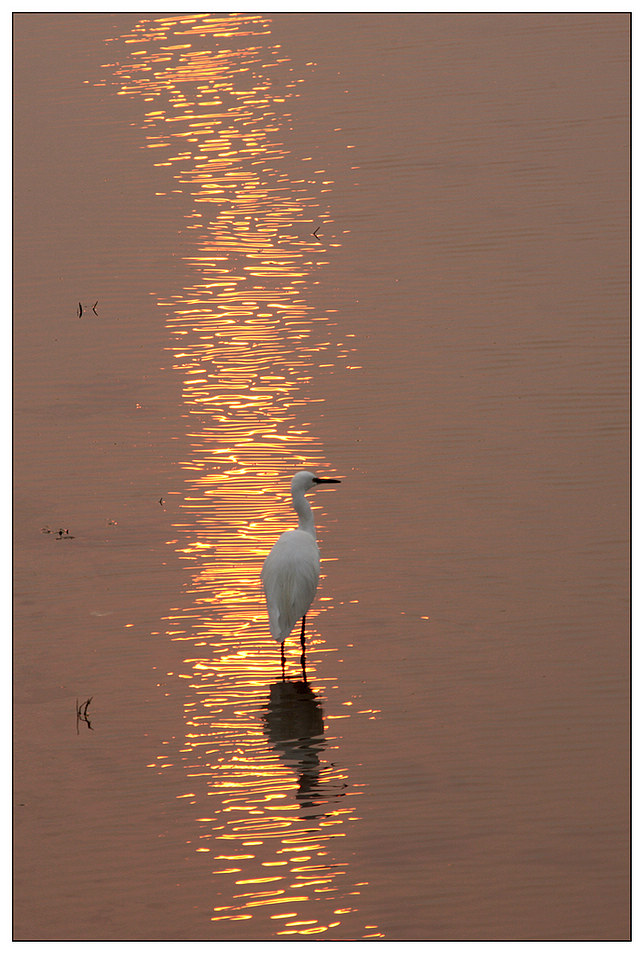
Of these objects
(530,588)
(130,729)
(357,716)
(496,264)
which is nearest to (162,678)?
(130,729)

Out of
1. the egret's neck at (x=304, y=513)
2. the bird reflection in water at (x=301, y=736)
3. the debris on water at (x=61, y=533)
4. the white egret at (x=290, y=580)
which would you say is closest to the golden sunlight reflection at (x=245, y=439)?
the bird reflection in water at (x=301, y=736)

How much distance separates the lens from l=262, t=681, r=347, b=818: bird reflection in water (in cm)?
776

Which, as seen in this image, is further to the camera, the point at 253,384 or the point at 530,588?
the point at 253,384

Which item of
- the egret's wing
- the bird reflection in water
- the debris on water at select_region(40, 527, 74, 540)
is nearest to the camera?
the bird reflection in water

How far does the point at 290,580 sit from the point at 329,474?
248cm

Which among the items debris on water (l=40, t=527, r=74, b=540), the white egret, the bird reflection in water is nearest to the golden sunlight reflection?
the bird reflection in water

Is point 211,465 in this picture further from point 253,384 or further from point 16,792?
point 16,792

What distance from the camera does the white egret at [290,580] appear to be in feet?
29.6

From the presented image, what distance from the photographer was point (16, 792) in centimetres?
797

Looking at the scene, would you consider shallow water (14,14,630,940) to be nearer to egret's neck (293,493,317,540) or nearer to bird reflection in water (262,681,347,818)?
bird reflection in water (262,681,347,818)

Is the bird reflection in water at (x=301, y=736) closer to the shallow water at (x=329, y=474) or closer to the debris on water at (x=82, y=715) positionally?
the shallow water at (x=329, y=474)

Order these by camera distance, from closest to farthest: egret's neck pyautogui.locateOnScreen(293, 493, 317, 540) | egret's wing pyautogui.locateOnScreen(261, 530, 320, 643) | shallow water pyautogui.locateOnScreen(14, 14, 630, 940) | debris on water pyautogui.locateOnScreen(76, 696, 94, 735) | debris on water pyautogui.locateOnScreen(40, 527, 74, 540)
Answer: shallow water pyautogui.locateOnScreen(14, 14, 630, 940)
debris on water pyautogui.locateOnScreen(76, 696, 94, 735)
egret's wing pyautogui.locateOnScreen(261, 530, 320, 643)
egret's neck pyautogui.locateOnScreen(293, 493, 317, 540)
debris on water pyautogui.locateOnScreen(40, 527, 74, 540)

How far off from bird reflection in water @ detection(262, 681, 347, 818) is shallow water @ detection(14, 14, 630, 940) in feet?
0.08

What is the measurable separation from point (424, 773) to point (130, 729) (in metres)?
1.80
